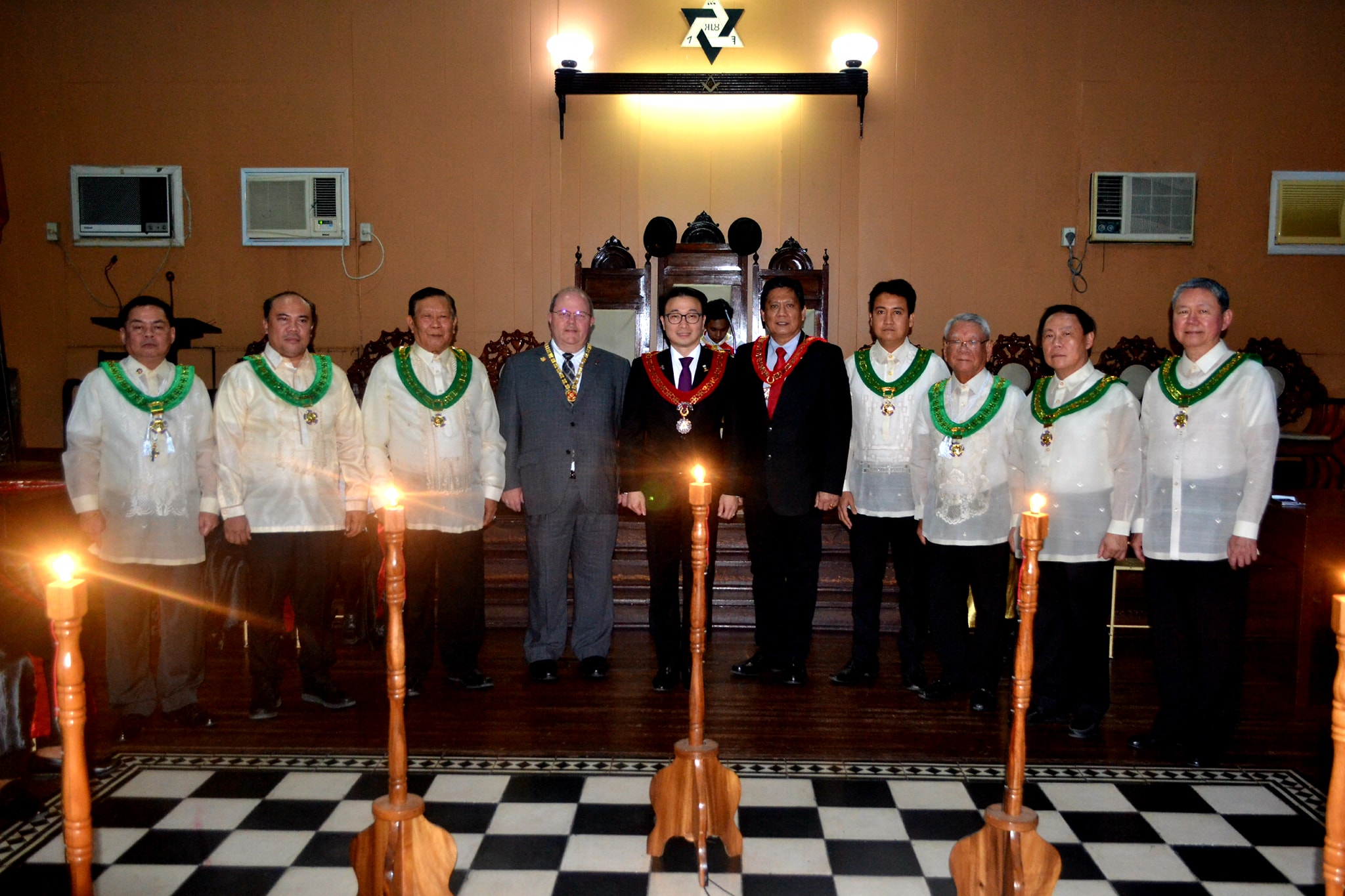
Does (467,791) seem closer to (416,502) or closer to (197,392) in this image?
(416,502)

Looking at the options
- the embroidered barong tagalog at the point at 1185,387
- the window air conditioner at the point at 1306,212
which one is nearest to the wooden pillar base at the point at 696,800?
the embroidered barong tagalog at the point at 1185,387

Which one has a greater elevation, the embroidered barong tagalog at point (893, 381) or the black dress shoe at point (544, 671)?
the embroidered barong tagalog at point (893, 381)

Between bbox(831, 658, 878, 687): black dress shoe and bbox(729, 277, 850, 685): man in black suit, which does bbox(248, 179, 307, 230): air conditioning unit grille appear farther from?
bbox(831, 658, 878, 687): black dress shoe

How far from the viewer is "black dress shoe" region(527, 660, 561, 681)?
3.84 metres

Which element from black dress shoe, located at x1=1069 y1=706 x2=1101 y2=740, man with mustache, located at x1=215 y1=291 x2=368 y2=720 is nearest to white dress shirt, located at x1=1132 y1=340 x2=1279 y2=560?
black dress shoe, located at x1=1069 y1=706 x2=1101 y2=740

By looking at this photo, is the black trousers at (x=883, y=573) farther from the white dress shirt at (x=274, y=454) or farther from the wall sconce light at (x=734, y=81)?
the wall sconce light at (x=734, y=81)

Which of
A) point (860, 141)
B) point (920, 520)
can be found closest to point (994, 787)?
point (920, 520)

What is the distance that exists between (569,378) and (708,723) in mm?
1395

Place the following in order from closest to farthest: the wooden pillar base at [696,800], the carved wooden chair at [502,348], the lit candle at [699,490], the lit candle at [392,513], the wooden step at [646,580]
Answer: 1. the lit candle at [392,513]
2. the lit candle at [699,490]
3. the wooden pillar base at [696,800]
4. the wooden step at [646,580]
5. the carved wooden chair at [502,348]

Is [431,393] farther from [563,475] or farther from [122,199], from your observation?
[122,199]

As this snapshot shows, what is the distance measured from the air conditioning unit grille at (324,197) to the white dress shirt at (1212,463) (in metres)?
5.76

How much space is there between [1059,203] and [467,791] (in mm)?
5976

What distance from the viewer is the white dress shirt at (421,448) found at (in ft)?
12.0

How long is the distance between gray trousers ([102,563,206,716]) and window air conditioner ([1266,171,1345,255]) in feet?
23.5
